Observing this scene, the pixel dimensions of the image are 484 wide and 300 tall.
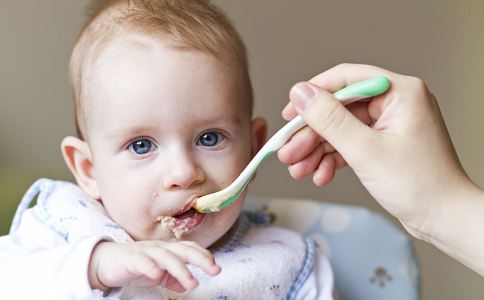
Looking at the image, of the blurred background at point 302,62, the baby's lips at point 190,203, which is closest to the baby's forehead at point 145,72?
the baby's lips at point 190,203

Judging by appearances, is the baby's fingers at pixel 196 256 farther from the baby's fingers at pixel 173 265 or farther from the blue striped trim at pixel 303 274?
the blue striped trim at pixel 303 274

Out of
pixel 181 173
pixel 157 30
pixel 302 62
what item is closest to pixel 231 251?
pixel 181 173

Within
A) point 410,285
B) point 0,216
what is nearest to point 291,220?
point 410,285

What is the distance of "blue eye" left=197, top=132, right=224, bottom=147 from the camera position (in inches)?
38.3

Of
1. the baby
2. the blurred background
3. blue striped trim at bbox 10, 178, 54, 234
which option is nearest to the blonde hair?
the baby

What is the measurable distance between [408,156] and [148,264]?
0.31m

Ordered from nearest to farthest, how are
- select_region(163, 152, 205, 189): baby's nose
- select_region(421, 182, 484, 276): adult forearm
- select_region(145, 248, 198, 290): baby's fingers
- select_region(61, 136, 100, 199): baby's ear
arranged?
select_region(145, 248, 198, 290): baby's fingers
select_region(421, 182, 484, 276): adult forearm
select_region(163, 152, 205, 189): baby's nose
select_region(61, 136, 100, 199): baby's ear

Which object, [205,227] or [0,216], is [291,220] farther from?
[0,216]

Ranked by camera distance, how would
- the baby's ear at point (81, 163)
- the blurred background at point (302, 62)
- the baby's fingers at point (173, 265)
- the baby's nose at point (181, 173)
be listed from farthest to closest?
the blurred background at point (302, 62)
the baby's ear at point (81, 163)
the baby's nose at point (181, 173)
the baby's fingers at point (173, 265)

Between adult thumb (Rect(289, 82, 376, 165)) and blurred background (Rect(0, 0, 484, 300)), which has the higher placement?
adult thumb (Rect(289, 82, 376, 165))

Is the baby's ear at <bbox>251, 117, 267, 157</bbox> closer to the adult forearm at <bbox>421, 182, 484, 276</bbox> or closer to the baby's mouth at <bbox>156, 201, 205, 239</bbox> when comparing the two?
the baby's mouth at <bbox>156, 201, 205, 239</bbox>

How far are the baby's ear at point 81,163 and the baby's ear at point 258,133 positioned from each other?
0.84 ft

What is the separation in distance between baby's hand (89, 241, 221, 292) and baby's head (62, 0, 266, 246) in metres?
0.17

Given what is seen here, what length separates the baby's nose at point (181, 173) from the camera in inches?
36.1
